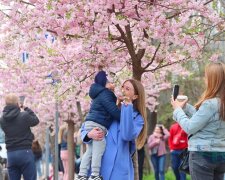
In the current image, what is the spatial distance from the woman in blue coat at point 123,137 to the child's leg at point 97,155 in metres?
0.06

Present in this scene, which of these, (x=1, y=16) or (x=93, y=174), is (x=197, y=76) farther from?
(x=93, y=174)

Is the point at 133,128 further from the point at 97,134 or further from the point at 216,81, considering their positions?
the point at 216,81

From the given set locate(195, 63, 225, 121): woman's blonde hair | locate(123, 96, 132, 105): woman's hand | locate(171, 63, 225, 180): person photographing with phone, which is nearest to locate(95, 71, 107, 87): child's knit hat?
locate(123, 96, 132, 105): woman's hand

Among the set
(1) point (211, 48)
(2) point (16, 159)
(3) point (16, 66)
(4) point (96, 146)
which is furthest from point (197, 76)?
(4) point (96, 146)

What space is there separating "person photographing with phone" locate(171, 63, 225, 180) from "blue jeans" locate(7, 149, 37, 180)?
4231mm

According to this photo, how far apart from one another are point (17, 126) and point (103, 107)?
3.39 metres

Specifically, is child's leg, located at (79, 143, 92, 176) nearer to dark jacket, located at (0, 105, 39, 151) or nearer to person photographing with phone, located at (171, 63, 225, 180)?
person photographing with phone, located at (171, 63, 225, 180)

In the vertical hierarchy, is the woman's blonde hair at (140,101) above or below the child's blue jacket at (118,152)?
above

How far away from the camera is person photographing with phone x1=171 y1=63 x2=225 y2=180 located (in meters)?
6.09

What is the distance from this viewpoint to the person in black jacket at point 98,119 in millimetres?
6738

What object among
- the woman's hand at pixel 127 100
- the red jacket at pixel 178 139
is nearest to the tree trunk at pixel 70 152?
the red jacket at pixel 178 139

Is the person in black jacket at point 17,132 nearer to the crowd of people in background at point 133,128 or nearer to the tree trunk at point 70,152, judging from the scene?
the crowd of people in background at point 133,128

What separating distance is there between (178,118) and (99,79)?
1.13 meters

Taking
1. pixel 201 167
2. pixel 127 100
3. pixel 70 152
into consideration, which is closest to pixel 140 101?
pixel 127 100
